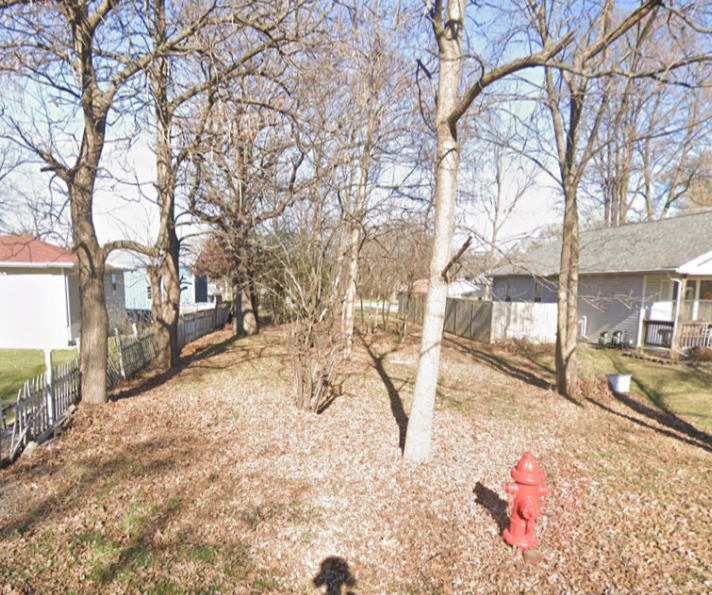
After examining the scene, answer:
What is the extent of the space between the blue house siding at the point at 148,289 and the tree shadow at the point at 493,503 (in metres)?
20.1

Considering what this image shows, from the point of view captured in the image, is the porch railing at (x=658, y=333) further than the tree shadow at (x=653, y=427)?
Yes

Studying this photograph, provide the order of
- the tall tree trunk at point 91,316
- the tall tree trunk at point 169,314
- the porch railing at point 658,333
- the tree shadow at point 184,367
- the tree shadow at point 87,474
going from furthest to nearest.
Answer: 1. the porch railing at point 658,333
2. the tall tree trunk at point 169,314
3. the tree shadow at point 184,367
4. the tall tree trunk at point 91,316
5. the tree shadow at point 87,474

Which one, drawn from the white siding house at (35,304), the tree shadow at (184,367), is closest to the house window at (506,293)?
the tree shadow at (184,367)

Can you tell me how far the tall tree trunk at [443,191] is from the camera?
4348mm

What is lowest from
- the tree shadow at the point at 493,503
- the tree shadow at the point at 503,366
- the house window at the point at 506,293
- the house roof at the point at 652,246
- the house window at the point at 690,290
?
the tree shadow at the point at 503,366

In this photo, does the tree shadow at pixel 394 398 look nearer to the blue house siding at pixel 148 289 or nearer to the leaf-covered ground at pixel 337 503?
the leaf-covered ground at pixel 337 503

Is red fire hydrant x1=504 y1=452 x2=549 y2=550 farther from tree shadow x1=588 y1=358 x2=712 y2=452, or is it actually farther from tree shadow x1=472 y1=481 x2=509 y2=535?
tree shadow x1=588 y1=358 x2=712 y2=452

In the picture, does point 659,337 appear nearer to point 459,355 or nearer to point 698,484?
point 459,355

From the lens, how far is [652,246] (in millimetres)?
15156

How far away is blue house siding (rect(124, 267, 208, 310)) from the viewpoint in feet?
80.9

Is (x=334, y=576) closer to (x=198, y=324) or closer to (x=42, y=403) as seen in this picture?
(x=42, y=403)

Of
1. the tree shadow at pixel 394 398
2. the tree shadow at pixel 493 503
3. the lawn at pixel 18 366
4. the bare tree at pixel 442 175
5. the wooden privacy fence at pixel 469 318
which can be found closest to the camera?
the tree shadow at pixel 493 503

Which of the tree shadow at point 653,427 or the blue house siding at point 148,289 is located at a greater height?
the blue house siding at point 148,289

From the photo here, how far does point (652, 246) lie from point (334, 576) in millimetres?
17428
